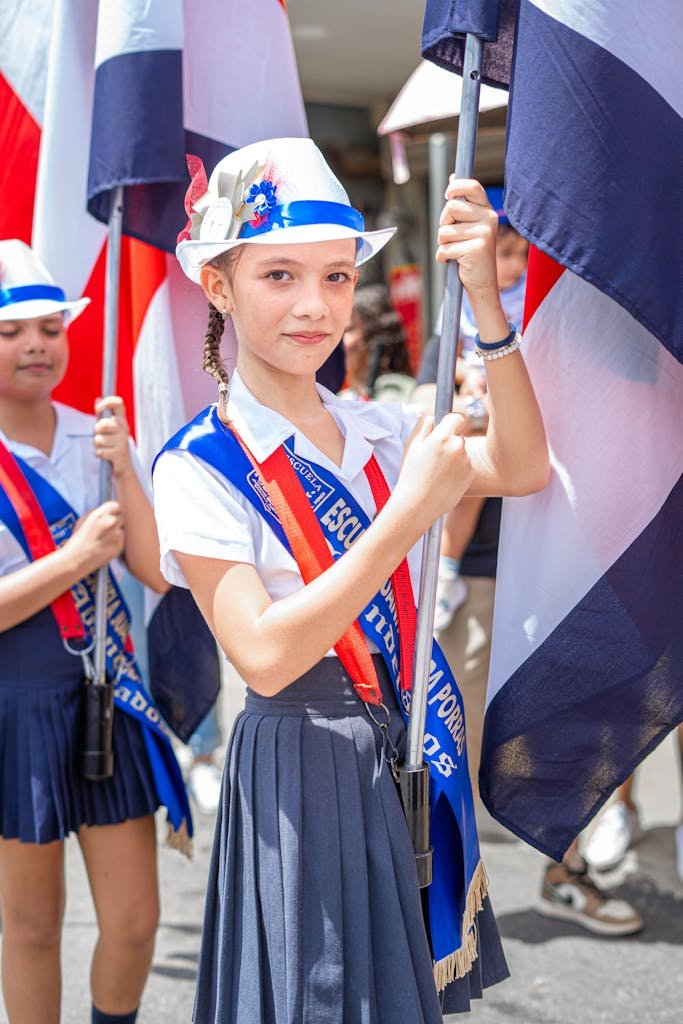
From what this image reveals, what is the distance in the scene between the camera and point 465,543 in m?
4.32

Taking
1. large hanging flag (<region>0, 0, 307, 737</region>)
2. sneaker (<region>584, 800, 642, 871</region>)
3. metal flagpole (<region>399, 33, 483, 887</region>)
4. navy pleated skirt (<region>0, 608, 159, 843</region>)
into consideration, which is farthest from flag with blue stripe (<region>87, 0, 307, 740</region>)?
sneaker (<region>584, 800, 642, 871</region>)

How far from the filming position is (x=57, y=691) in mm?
2914

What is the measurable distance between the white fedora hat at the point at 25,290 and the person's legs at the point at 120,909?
1.20 metres

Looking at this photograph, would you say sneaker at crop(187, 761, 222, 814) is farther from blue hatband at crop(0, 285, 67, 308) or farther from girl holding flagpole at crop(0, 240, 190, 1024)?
blue hatband at crop(0, 285, 67, 308)

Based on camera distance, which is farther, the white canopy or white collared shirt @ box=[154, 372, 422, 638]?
the white canopy

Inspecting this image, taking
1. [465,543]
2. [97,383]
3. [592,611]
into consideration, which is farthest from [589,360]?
[465,543]

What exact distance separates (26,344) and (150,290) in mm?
393

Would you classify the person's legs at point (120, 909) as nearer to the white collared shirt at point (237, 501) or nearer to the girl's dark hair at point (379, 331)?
the white collared shirt at point (237, 501)

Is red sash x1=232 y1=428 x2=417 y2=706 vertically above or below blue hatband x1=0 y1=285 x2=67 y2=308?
below

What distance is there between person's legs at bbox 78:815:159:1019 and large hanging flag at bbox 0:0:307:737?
430 mm

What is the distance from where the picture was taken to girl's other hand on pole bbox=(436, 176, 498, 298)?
2020 millimetres

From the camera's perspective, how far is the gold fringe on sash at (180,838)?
10.3 feet

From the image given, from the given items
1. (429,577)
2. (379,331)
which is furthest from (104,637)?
(379,331)

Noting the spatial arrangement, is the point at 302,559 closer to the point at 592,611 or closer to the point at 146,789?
the point at 592,611
